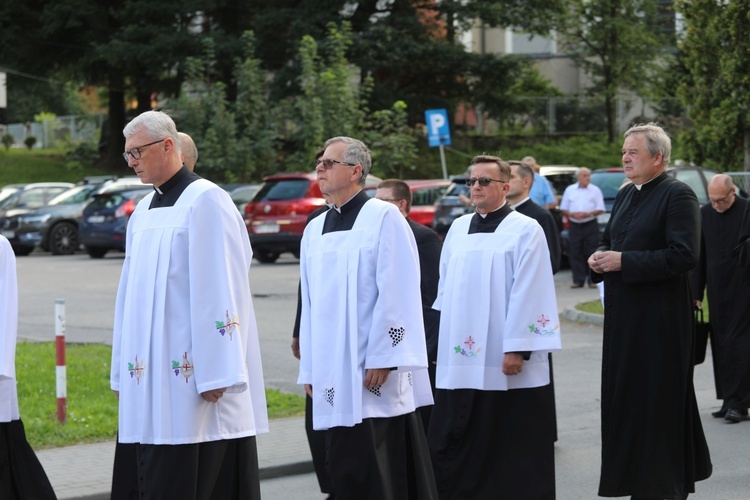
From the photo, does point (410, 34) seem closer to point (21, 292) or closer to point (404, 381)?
point (21, 292)

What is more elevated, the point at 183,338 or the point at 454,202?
the point at 183,338

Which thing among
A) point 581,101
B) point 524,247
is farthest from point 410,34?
point 524,247

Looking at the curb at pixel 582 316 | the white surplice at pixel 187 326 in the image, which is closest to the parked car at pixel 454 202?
the curb at pixel 582 316

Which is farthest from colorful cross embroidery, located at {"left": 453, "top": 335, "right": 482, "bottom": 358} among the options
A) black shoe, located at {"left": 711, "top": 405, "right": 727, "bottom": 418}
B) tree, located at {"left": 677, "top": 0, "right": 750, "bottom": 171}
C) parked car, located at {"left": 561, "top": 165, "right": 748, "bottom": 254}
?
parked car, located at {"left": 561, "top": 165, "right": 748, "bottom": 254}

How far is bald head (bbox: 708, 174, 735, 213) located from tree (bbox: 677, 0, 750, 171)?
8343 millimetres

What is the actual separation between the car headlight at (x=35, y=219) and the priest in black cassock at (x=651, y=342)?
25.1 meters

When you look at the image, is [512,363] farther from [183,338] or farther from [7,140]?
[7,140]

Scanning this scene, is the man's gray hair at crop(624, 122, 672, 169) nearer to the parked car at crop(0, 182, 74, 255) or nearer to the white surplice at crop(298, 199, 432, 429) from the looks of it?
the white surplice at crop(298, 199, 432, 429)

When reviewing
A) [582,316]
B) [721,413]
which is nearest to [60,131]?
[582,316]

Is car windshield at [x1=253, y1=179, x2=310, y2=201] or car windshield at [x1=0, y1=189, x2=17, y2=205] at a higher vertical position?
car windshield at [x1=253, y1=179, x2=310, y2=201]

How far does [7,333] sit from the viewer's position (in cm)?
600

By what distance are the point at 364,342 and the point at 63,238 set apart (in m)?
25.3

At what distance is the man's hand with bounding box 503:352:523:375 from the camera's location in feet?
22.4

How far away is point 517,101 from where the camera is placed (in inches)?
1817
